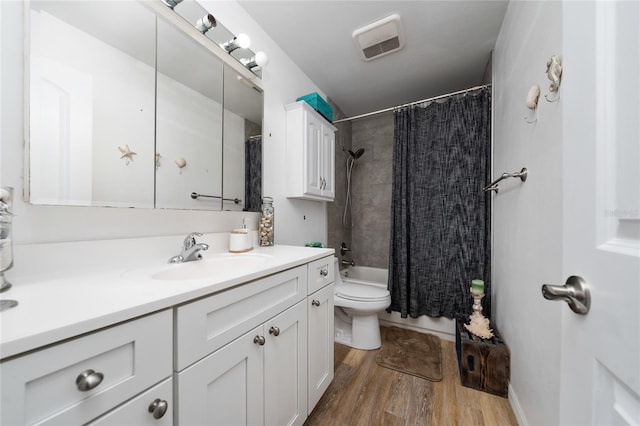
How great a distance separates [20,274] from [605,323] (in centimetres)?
128

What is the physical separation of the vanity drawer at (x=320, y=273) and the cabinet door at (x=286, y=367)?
0.36ft

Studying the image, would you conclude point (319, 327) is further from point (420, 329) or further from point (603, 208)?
point (420, 329)

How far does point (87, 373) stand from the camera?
0.40 metres

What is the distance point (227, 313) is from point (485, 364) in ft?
5.01

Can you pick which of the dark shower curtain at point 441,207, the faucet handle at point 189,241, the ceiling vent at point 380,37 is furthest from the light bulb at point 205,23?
the dark shower curtain at point 441,207

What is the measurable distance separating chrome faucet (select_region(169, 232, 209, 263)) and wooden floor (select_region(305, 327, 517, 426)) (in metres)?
1.00

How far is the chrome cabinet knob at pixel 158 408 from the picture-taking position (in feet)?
1.56

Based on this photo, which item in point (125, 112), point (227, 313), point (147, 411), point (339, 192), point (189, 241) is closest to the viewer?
point (147, 411)

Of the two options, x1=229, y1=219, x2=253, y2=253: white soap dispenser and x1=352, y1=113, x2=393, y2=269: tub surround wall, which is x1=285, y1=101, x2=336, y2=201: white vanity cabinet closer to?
x1=229, y1=219, x2=253, y2=253: white soap dispenser

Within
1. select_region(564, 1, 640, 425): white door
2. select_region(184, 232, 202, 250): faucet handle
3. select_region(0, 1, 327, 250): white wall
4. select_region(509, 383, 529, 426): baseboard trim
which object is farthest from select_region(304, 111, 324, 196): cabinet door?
select_region(509, 383, 529, 426): baseboard trim

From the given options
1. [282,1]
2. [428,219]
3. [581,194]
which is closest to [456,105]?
[428,219]

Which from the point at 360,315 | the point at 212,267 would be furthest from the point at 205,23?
the point at 360,315

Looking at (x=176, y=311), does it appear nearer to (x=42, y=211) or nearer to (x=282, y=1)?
(x=42, y=211)

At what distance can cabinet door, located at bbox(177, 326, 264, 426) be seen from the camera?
55 cm
